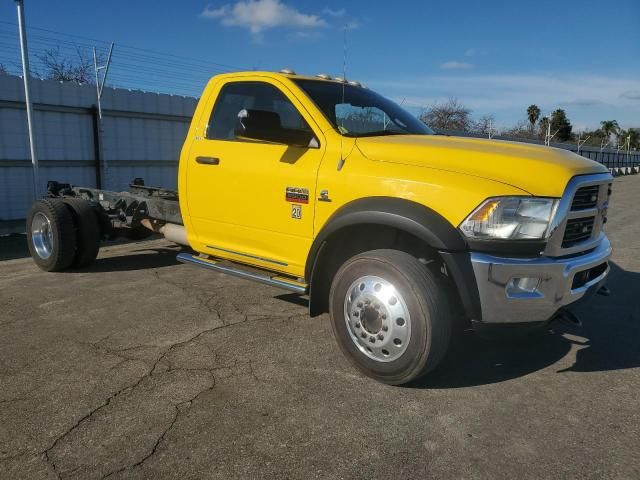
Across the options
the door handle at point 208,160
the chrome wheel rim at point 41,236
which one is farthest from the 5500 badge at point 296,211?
the chrome wheel rim at point 41,236

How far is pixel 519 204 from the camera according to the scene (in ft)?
9.80

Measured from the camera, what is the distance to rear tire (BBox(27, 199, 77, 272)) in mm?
5996

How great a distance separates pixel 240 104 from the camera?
15.3ft

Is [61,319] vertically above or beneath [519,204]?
beneath

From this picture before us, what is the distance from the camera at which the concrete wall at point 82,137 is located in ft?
29.5

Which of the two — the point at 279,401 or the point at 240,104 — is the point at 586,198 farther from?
the point at 240,104

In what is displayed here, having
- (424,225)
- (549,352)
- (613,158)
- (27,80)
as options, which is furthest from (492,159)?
(613,158)

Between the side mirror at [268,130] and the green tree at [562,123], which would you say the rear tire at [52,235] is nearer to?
the side mirror at [268,130]

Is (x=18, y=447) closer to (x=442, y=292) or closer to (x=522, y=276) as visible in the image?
(x=442, y=292)

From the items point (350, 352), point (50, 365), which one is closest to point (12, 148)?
point (50, 365)

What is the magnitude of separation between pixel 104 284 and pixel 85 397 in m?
2.81

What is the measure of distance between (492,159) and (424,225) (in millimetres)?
616

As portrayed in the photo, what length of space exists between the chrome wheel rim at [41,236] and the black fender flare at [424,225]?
438 cm

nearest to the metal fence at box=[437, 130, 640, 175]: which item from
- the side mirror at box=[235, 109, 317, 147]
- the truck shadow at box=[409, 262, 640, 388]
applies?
the truck shadow at box=[409, 262, 640, 388]
